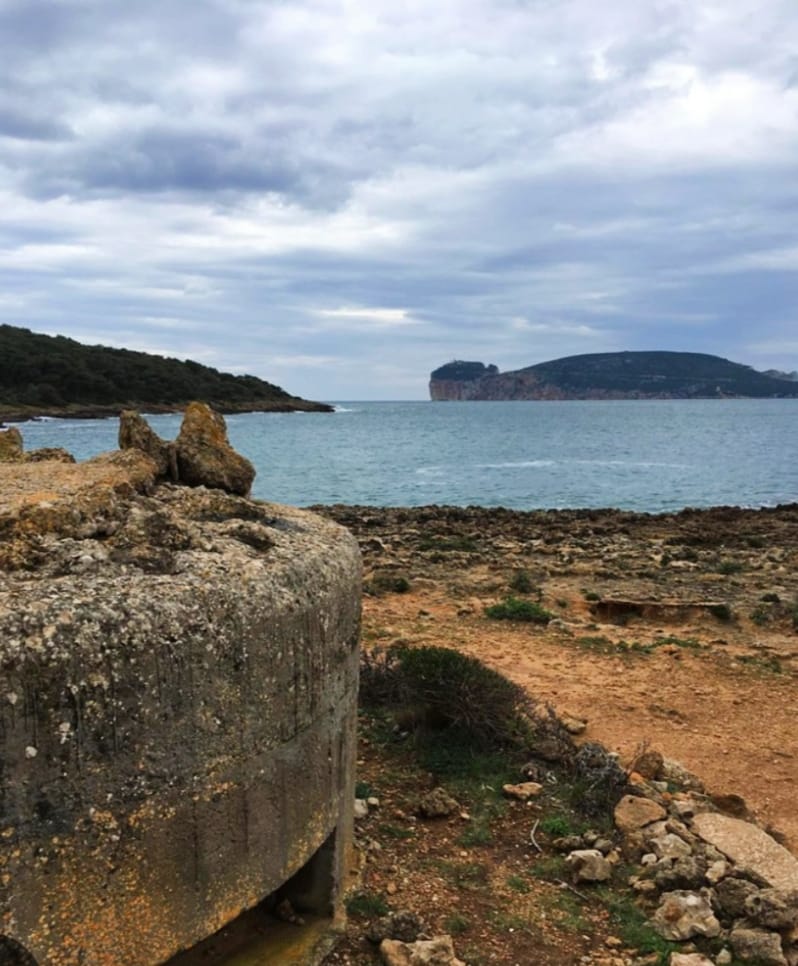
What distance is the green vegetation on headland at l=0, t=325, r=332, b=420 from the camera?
87.2 meters

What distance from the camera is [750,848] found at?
585cm

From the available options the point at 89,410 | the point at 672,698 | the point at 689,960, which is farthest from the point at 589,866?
the point at 89,410

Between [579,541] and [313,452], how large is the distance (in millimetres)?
45286

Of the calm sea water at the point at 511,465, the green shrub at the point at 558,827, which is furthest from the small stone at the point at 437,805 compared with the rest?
the calm sea water at the point at 511,465

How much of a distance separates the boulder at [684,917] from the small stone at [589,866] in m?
0.41

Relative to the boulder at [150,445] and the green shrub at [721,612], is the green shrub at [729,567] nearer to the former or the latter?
the green shrub at [721,612]

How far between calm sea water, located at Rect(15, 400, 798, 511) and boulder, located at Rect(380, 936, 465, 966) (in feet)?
102

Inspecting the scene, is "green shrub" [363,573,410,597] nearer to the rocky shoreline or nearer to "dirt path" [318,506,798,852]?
"dirt path" [318,506,798,852]

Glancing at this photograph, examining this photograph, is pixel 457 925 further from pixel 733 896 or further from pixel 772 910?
pixel 772 910

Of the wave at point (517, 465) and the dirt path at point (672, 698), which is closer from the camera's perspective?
the dirt path at point (672, 698)

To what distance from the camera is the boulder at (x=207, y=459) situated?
18.7ft

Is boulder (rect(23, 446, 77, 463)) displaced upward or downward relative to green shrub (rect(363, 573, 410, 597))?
upward

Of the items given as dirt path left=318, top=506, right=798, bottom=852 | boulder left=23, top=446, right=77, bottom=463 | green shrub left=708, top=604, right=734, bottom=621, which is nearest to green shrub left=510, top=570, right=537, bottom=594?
dirt path left=318, top=506, right=798, bottom=852

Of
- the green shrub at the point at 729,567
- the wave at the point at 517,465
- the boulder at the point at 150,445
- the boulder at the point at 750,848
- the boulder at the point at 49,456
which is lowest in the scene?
the boulder at the point at 750,848
